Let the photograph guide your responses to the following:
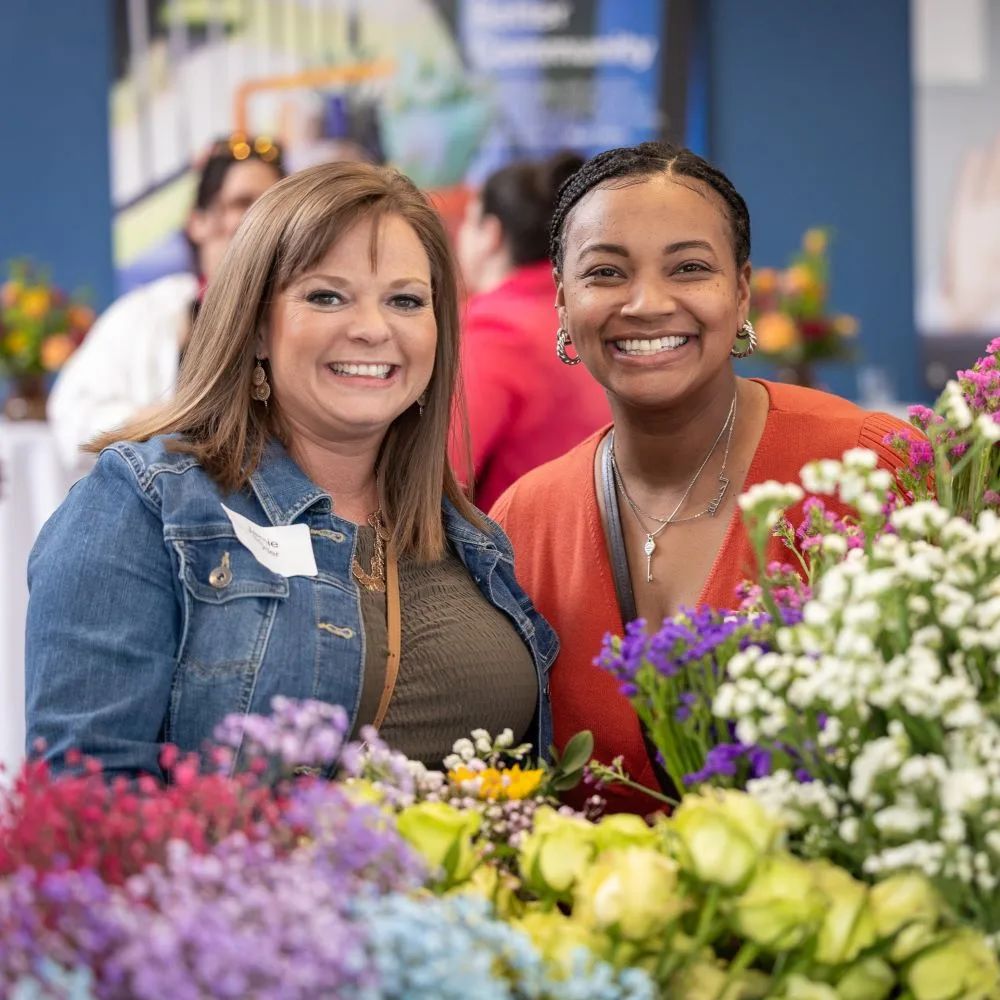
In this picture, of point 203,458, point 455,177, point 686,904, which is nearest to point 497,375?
point 203,458

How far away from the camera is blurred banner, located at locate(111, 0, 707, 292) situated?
649 centimetres

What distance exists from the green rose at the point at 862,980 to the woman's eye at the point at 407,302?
1002 mm

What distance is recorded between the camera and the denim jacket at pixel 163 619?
4.69 ft

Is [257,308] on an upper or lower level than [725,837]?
upper

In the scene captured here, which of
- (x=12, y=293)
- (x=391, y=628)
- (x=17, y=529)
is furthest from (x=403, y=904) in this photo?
(x=12, y=293)

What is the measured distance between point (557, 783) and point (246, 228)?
770 millimetres

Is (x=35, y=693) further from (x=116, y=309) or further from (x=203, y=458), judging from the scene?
(x=116, y=309)

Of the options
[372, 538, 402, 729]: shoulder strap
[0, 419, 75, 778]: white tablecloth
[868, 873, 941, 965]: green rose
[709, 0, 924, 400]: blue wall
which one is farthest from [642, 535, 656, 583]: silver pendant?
[709, 0, 924, 400]: blue wall

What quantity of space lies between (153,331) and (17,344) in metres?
0.88

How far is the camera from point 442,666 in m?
1.66

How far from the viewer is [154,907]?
0.88 meters

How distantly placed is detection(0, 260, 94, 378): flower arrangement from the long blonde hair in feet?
11.6

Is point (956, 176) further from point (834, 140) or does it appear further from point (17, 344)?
point (17, 344)

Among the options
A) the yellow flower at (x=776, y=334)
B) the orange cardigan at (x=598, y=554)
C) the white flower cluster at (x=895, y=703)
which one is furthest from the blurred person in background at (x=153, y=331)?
the white flower cluster at (x=895, y=703)
